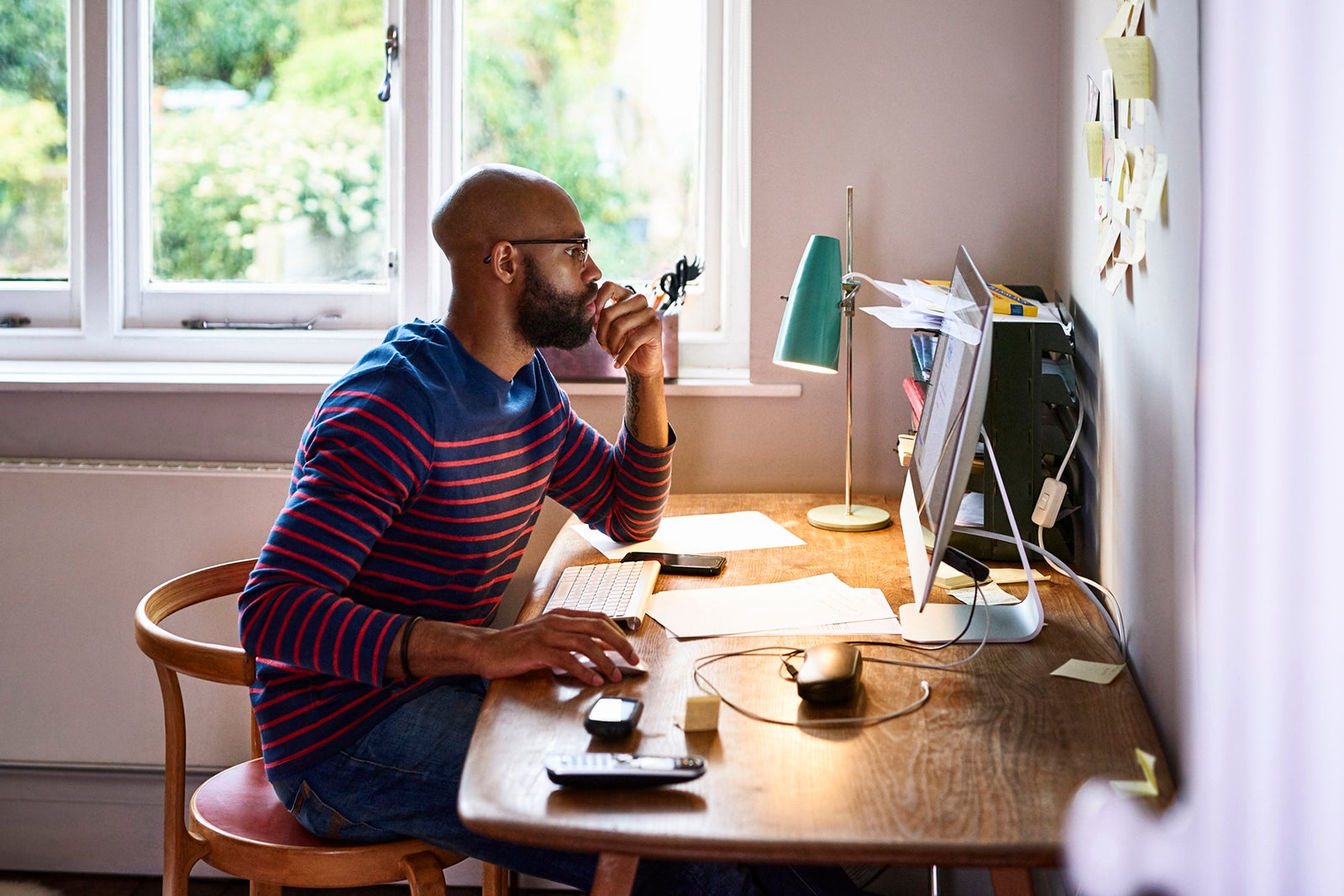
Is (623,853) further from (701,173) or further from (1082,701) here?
(701,173)

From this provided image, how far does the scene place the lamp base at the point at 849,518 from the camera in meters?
1.89

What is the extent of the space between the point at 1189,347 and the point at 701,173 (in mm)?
1563

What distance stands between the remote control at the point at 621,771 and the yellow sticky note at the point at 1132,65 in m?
0.87

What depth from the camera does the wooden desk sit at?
0.88m

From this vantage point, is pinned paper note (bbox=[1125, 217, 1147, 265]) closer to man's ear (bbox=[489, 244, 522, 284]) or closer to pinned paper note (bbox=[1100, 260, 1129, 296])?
pinned paper note (bbox=[1100, 260, 1129, 296])

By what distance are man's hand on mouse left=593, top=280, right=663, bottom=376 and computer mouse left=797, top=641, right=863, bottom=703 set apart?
0.70 m

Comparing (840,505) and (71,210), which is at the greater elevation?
(71,210)

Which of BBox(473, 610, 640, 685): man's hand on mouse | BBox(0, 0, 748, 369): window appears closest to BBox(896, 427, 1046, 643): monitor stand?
BBox(473, 610, 640, 685): man's hand on mouse

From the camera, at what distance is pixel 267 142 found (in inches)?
99.3

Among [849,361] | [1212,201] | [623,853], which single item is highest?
[1212,201]

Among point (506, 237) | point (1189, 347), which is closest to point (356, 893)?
point (506, 237)

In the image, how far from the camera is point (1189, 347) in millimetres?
1029

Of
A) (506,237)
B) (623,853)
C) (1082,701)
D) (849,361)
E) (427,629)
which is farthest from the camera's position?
(849,361)

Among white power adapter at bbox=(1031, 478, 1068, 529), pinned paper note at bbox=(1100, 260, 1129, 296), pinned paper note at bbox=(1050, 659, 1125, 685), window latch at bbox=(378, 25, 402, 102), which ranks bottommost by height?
pinned paper note at bbox=(1050, 659, 1125, 685)
